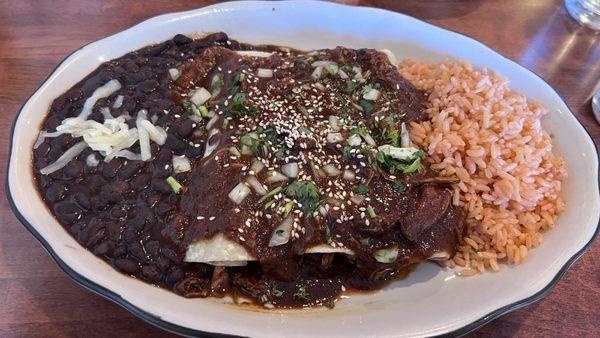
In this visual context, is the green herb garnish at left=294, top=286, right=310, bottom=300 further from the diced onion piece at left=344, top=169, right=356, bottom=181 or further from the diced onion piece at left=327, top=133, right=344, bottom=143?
the diced onion piece at left=327, top=133, right=344, bottom=143

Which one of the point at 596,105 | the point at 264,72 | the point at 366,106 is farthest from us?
the point at 596,105

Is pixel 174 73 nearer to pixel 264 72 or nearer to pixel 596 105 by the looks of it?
pixel 264 72

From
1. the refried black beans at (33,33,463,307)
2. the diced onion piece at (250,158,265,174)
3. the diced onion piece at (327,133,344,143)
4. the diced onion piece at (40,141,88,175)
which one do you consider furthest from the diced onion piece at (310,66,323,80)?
the diced onion piece at (40,141,88,175)

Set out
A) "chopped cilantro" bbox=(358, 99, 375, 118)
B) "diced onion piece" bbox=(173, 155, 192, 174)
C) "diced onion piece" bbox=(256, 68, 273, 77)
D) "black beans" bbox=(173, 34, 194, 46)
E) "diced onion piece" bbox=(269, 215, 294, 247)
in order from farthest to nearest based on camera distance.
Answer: "black beans" bbox=(173, 34, 194, 46)
"diced onion piece" bbox=(256, 68, 273, 77)
"chopped cilantro" bbox=(358, 99, 375, 118)
"diced onion piece" bbox=(173, 155, 192, 174)
"diced onion piece" bbox=(269, 215, 294, 247)

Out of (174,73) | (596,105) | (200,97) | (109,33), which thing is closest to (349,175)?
(200,97)

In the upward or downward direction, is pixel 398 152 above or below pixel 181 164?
above

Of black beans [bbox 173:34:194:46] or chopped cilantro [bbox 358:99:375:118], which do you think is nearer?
chopped cilantro [bbox 358:99:375:118]

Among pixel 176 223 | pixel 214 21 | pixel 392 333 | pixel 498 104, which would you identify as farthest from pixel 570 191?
pixel 214 21

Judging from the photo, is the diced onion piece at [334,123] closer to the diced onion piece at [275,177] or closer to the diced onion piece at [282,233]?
the diced onion piece at [275,177]
